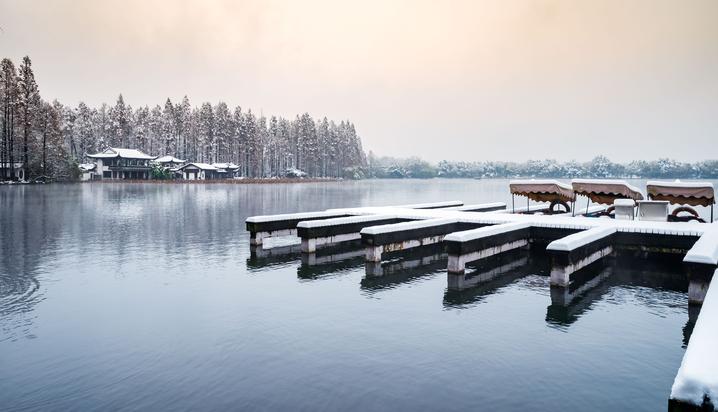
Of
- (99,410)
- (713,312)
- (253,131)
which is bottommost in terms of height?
(99,410)

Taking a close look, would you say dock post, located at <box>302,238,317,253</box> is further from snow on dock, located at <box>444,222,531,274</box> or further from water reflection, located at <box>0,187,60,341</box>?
water reflection, located at <box>0,187,60,341</box>

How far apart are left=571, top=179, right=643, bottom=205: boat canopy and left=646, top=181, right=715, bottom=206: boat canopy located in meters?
0.68

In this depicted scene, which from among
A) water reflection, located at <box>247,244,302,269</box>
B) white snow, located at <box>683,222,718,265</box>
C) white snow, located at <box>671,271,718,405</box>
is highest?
white snow, located at <box>683,222,718,265</box>

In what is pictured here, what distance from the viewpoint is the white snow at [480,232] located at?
16172 millimetres

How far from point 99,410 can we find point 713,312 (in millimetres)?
9701

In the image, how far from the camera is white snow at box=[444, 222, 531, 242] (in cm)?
1617

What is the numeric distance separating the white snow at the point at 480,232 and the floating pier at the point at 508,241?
0.03 metres

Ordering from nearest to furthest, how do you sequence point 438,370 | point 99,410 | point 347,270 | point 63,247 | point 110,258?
point 99,410, point 438,370, point 347,270, point 110,258, point 63,247

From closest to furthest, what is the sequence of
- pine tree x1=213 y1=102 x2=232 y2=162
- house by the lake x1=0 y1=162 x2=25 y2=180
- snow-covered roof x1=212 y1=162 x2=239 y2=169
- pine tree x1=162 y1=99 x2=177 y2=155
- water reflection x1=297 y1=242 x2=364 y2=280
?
1. water reflection x1=297 y1=242 x2=364 y2=280
2. house by the lake x1=0 y1=162 x2=25 y2=180
3. snow-covered roof x1=212 y1=162 x2=239 y2=169
4. pine tree x1=162 y1=99 x2=177 y2=155
5. pine tree x1=213 y1=102 x2=232 y2=162

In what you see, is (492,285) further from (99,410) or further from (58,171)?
(58,171)

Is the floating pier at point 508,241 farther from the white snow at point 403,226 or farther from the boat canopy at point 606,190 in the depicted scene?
the boat canopy at point 606,190

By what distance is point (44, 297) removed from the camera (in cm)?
1358

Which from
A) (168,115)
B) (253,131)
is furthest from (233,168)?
(168,115)

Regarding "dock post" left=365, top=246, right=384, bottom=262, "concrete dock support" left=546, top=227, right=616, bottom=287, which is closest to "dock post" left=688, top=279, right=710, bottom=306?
"concrete dock support" left=546, top=227, right=616, bottom=287
